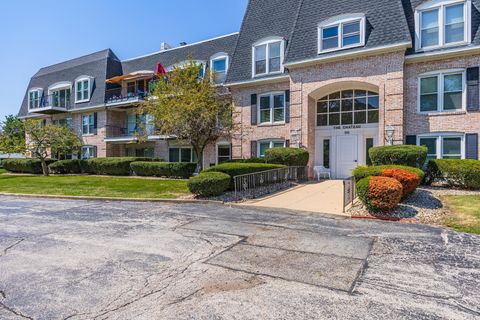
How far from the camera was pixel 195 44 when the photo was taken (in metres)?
24.7

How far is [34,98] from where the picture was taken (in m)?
32.6

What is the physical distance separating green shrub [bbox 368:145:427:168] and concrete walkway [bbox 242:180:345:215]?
2.26 metres

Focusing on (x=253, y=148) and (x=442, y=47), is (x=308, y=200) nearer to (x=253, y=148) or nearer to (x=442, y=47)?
(x=253, y=148)

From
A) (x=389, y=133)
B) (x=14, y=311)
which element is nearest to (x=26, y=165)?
(x=14, y=311)

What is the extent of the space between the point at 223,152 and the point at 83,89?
54.4ft

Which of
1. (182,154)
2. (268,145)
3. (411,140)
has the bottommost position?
(182,154)

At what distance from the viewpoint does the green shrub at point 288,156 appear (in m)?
15.9

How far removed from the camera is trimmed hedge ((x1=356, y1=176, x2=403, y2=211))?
8389 millimetres

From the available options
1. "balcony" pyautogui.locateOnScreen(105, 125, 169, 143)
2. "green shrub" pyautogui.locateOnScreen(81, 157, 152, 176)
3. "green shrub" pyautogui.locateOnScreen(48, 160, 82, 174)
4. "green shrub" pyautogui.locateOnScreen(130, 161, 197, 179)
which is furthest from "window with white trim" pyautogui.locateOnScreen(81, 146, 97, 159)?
"green shrub" pyautogui.locateOnScreen(130, 161, 197, 179)

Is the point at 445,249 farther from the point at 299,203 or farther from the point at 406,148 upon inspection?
the point at 406,148

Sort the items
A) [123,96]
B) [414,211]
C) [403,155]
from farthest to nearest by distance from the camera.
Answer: [123,96]
[403,155]
[414,211]

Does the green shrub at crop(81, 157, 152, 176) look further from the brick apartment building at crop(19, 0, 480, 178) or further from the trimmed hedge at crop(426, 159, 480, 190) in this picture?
the trimmed hedge at crop(426, 159, 480, 190)

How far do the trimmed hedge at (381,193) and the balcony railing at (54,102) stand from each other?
2980 centimetres

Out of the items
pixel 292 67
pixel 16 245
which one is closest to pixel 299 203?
pixel 16 245
